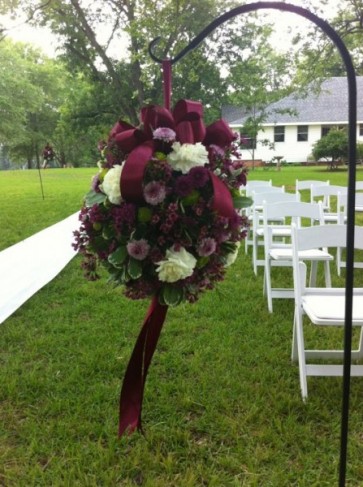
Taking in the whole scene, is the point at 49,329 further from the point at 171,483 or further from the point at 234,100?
the point at 234,100

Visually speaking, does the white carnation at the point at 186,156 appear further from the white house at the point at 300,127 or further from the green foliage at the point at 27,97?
the white house at the point at 300,127

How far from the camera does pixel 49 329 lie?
412 centimetres

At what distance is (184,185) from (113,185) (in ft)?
0.75

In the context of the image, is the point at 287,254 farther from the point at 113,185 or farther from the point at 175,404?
the point at 113,185

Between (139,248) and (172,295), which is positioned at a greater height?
(139,248)

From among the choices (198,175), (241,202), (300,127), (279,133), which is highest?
(300,127)

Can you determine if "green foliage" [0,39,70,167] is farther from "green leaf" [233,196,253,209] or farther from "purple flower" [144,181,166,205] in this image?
"purple flower" [144,181,166,205]

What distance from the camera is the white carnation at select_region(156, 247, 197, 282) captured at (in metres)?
1.45

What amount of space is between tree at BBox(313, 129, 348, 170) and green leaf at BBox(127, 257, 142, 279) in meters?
24.4

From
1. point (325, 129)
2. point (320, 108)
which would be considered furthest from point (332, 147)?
point (320, 108)

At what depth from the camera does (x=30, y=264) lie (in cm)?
603

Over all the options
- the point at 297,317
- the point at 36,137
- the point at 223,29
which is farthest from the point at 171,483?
the point at 36,137

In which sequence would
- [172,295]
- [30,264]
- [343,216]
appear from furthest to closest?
[30,264] < [343,216] < [172,295]

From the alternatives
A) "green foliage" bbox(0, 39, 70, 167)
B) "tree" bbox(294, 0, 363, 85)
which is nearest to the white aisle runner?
"tree" bbox(294, 0, 363, 85)
